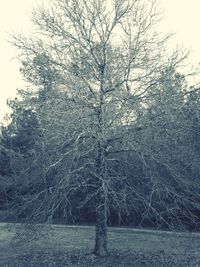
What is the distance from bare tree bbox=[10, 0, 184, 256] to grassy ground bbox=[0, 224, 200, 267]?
2.99ft

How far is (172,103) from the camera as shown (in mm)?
11328

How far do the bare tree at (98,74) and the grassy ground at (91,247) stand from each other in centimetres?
91

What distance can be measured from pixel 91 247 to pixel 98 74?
21.0 ft

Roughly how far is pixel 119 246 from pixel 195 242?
109 inches

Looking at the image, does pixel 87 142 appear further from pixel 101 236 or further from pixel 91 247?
pixel 91 247

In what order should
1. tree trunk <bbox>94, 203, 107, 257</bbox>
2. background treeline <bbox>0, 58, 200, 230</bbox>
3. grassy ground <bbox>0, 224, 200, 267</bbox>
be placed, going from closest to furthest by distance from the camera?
1. background treeline <bbox>0, 58, 200, 230</bbox>
2. grassy ground <bbox>0, 224, 200, 267</bbox>
3. tree trunk <bbox>94, 203, 107, 257</bbox>

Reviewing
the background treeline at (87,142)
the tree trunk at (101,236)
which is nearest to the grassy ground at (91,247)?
the tree trunk at (101,236)

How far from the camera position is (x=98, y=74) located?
12.1 meters

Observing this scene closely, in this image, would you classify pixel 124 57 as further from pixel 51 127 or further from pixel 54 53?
pixel 51 127

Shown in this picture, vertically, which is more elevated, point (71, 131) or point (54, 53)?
point (54, 53)

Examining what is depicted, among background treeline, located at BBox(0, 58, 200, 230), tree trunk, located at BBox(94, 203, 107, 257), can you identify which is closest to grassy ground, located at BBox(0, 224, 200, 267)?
tree trunk, located at BBox(94, 203, 107, 257)

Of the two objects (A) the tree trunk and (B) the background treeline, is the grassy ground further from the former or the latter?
(B) the background treeline

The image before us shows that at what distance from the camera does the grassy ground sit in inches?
460

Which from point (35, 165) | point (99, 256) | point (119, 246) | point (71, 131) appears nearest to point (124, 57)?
point (71, 131)
